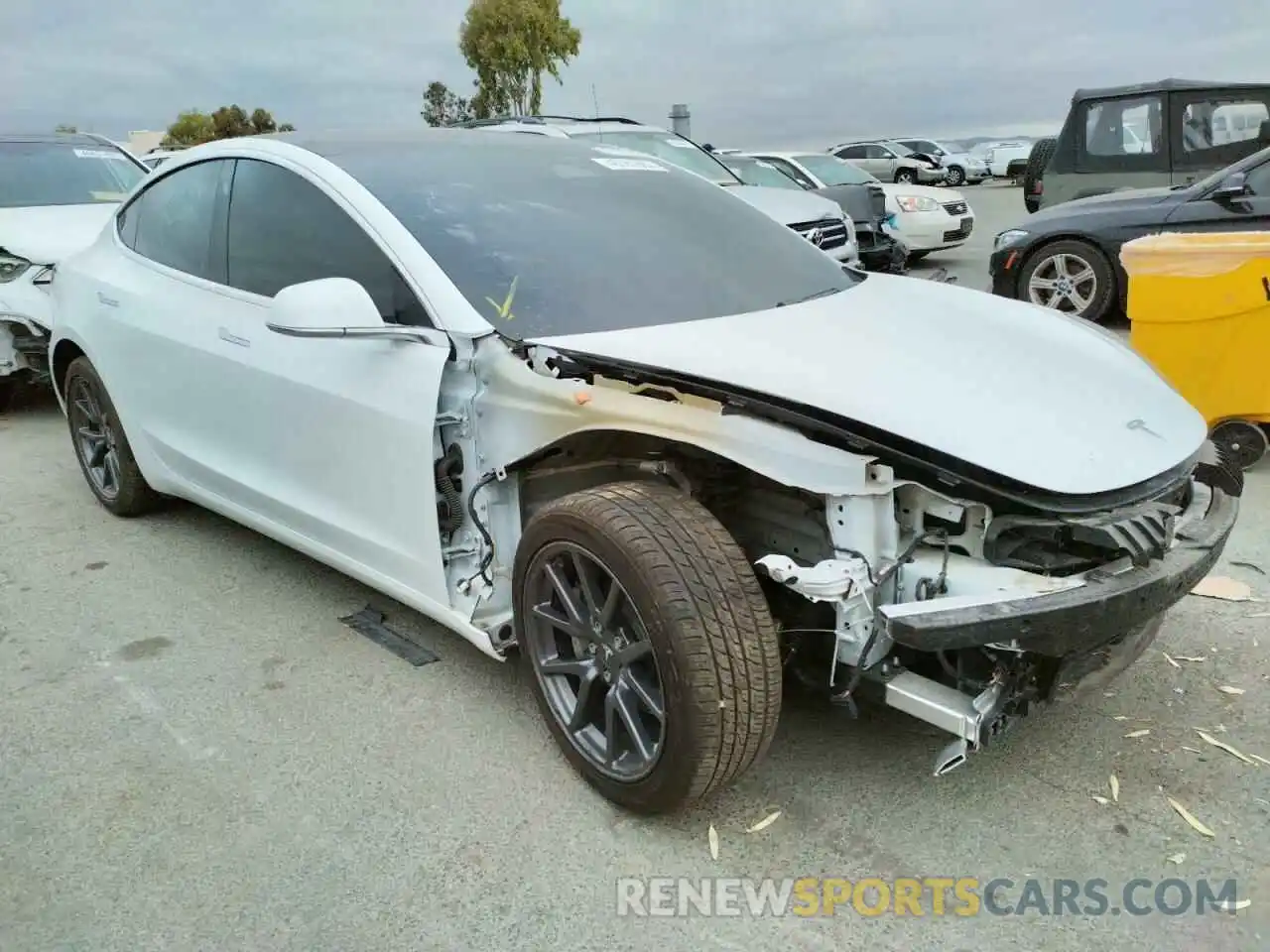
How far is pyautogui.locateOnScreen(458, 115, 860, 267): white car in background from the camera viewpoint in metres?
9.12

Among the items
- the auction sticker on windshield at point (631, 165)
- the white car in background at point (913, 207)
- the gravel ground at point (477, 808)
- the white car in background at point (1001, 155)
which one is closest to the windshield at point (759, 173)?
the white car in background at point (913, 207)

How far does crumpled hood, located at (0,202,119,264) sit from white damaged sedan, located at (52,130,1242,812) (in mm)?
3506

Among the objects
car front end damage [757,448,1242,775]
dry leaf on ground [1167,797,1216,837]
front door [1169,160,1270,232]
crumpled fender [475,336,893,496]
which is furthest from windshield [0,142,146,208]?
dry leaf on ground [1167,797,1216,837]

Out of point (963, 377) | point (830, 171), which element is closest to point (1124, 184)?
point (830, 171)

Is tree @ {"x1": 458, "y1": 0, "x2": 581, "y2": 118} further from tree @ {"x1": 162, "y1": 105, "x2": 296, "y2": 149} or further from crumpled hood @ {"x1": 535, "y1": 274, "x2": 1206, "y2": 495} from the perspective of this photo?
crumpled hood @ {"x1": 535, "y1": 274, "x2": 1206, "y2": 495}

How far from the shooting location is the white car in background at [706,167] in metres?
9.12

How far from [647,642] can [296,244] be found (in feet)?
6.19

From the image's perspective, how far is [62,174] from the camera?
314 inches

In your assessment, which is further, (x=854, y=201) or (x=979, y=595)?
(x=854, y=201)

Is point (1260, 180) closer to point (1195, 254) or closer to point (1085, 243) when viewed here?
point (1085, 243)

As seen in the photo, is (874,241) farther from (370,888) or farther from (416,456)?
(370,888)

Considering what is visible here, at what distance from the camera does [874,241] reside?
36.8 feet

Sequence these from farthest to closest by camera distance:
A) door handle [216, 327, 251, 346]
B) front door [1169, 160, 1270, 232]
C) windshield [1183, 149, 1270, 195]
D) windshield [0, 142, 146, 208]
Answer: windshield [0, 142, 146, 208] < windshield [1183, 149, 1270, 195] < front door [1169, 160, 1270, 232] < door handle [216, 327, 251, 346]

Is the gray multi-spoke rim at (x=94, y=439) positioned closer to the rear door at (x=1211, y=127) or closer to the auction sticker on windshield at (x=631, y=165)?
the auction sticker on windshield at (x=631, y=165)
